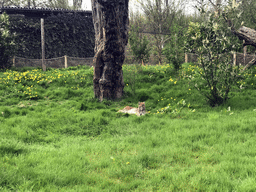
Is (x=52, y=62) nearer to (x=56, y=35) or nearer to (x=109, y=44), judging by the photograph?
(x=56, y=35)

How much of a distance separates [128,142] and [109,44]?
189 inches

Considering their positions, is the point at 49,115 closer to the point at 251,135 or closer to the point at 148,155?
the point at 148,155

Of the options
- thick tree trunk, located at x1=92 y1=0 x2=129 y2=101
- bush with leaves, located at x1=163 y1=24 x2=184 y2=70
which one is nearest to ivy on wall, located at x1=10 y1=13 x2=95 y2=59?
thick tree trunk, located at x1=92 y1=0 x2=129 y2=101

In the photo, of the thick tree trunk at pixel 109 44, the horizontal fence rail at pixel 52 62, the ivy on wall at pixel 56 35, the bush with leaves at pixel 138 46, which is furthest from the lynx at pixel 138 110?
the ivy on wall at pixel 56 35

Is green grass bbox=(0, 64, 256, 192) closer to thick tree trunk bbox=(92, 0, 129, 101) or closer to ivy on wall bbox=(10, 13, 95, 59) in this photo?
thick tree trunk bbox=(92, 0, 129, 101)

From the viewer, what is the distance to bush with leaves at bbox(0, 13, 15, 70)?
14164 millimetres

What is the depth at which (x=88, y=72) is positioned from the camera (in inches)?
481

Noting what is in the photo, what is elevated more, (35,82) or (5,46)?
(5,46)

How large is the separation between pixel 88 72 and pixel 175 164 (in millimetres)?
8997

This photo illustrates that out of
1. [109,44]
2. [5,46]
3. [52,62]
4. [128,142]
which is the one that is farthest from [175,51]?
[5,46]

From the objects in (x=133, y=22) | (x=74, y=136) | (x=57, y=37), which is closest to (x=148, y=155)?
(x=74, y=136)

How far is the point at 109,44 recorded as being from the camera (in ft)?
29.3

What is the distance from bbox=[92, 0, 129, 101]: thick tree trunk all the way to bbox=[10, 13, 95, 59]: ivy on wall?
29.1 feet

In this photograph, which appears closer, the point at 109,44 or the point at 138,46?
the point at 109,44
